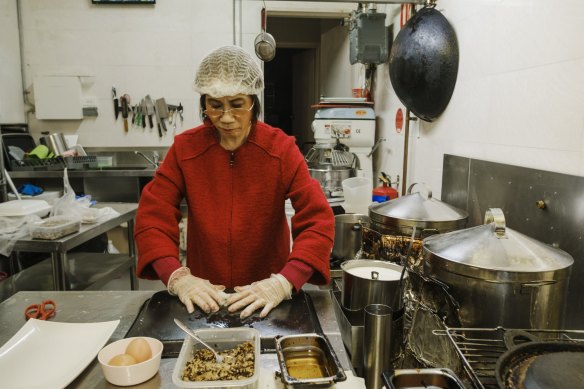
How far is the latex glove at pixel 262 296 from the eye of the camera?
127cm

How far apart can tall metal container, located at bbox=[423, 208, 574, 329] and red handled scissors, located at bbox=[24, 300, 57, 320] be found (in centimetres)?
121

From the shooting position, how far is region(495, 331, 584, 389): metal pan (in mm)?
776

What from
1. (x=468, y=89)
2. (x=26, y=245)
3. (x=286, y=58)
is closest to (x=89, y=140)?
(x=26, y=245)

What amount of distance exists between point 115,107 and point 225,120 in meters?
3.35

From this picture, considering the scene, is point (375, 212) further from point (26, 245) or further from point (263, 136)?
point (26, 245)

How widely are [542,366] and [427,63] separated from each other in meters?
2.00

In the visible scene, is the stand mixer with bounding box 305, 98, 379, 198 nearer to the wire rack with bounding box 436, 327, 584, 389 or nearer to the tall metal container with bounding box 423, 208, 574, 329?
the tall metal container with bounding box 423, 208, 574, 329

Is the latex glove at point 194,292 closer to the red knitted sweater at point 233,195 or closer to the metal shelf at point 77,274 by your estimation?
the red knitted sweater at point 233,195

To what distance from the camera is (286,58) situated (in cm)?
877

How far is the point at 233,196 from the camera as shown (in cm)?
161

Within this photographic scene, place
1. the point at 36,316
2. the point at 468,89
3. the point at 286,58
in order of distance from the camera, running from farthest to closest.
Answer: the point at 286,58 → the point at 468,89 → the point at 36,316

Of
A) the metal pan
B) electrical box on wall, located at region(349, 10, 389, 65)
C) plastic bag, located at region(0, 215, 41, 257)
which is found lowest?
plastic bag, located at region(0, 215, 41, 257)

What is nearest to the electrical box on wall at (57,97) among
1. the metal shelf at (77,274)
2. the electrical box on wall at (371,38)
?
the metal shelf at (77,274)

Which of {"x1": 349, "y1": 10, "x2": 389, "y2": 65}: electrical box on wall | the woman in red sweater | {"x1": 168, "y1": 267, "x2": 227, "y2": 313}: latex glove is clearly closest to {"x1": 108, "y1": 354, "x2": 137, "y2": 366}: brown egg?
{"x1": 168, "y1": 267, "x2": 227, "y2": 313}: latex glove
